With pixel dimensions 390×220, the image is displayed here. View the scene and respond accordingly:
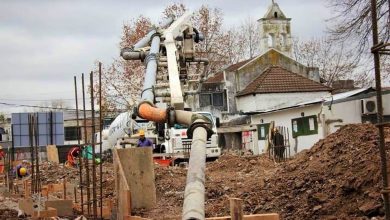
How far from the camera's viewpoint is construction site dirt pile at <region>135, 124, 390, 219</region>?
8117 millimetres

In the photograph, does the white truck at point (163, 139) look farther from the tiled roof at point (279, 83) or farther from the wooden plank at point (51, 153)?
the tiled roof at point (279, 83)

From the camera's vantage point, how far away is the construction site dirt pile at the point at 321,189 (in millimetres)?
8117

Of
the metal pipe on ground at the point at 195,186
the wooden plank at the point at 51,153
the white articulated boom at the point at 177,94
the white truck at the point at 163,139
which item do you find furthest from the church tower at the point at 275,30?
the metal pipe on ground at the point at 195,186

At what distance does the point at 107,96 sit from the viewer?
42.8 m

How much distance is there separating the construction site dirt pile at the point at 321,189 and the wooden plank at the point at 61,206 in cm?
190

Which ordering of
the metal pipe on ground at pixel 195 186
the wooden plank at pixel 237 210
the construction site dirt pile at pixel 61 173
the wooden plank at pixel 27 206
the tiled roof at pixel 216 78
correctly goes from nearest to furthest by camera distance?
the metal pipe on ground at pixel 195 186
the wooden plank at pixel 237 210
the wooden plank at pixel 27 206
the construction site dirt pile at pixel 61 173
the tiled roof at pixel 216 78

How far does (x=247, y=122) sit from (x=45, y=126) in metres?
15.4

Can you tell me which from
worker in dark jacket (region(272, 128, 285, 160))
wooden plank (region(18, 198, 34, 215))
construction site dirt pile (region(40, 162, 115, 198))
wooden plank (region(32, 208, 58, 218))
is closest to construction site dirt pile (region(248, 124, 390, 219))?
wooden plank (region(32, 208, 58, 218))

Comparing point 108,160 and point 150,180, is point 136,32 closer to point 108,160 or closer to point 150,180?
point 108,160

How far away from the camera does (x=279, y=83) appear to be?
42000mm

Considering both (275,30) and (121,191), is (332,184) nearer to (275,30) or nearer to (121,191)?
(121,191)

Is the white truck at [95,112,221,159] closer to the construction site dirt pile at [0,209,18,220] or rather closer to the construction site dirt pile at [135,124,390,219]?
the construction site dirt pile at [0,209,18,220]

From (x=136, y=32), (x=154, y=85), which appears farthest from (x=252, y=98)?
(x=154, y=85)

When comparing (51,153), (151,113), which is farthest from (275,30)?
(151,113)
